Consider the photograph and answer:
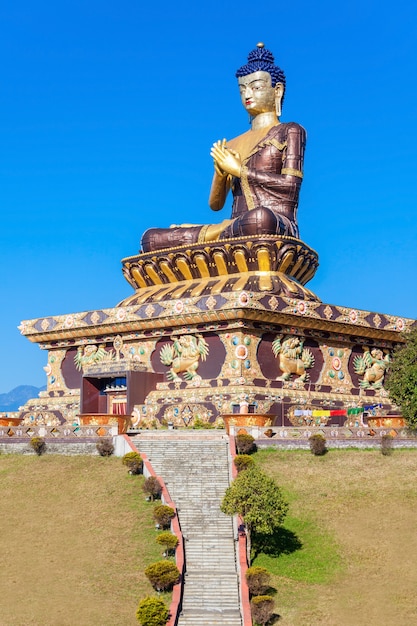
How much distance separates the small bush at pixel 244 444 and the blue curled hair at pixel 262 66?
1827cm

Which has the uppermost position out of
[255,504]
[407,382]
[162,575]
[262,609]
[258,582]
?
[407,382]

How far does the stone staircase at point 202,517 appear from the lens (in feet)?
59.4

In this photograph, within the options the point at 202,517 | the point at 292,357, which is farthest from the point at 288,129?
the point at 202,517

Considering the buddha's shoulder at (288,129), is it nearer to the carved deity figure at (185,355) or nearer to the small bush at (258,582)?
the carved deity figure at (185,355)

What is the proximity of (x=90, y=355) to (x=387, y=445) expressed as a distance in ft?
46.9

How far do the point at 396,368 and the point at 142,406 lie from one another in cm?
888

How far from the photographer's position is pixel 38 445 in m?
26.8

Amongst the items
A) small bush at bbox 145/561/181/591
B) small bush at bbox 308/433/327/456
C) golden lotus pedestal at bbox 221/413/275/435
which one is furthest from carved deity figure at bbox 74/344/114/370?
small bush at bbox 145/561/181/591

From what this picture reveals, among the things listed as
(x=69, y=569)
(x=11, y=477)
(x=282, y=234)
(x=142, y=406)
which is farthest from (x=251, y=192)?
(x=69, y=569)

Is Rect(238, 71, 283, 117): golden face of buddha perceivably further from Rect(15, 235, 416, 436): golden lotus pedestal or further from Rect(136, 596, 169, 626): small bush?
Rect(136, 596, 169, 626): small bush

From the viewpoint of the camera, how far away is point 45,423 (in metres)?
36.1

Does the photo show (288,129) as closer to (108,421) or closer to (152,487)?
(108,421)

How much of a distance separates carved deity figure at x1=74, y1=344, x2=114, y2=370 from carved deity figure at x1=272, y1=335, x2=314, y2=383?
21.0ft

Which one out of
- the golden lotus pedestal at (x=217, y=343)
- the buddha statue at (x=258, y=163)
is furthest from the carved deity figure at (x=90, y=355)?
the buddha statue at (x=258, y=163)
